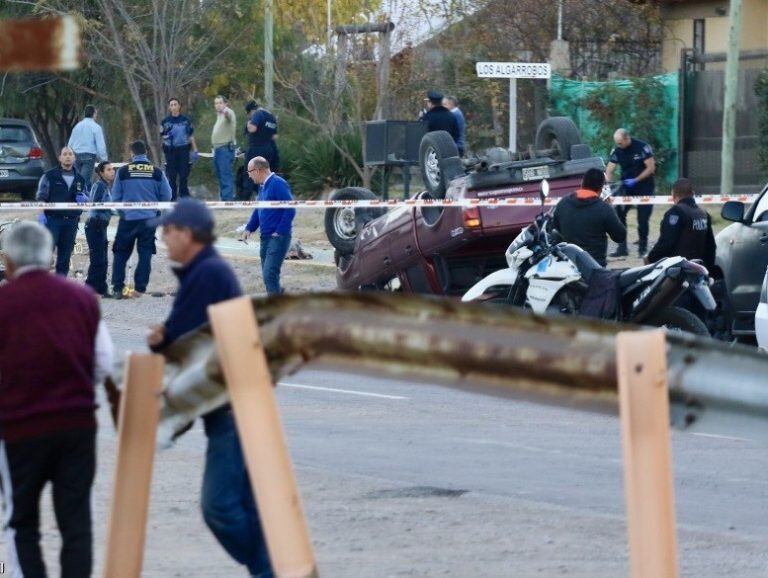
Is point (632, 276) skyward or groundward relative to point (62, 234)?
skyward

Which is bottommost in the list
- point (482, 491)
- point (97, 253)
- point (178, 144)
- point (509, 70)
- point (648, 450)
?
point (482, 491)

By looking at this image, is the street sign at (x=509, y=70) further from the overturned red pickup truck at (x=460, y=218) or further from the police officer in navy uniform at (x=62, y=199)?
the police officer in navy uniform at (x=62, y=199)

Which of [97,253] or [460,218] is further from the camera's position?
[97,253]

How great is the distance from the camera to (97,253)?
19.3m

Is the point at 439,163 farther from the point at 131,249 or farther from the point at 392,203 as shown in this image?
the point at 131,249

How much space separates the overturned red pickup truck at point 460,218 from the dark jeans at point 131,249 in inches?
129

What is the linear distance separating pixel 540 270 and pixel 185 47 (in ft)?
64.5

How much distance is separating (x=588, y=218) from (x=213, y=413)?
27.2 ft

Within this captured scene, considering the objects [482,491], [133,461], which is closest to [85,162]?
[482,491]

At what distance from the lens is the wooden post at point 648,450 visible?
15.2 ft

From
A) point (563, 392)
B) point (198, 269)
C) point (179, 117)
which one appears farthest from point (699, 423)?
point (179, 117)

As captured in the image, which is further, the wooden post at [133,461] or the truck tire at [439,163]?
the truck tire at [439,163]

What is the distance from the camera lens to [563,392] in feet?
16.3

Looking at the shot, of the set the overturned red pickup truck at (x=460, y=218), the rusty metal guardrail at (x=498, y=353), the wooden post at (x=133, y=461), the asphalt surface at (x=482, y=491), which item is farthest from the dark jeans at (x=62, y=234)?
the rusty metal guardrail at (x=498, y=353)
